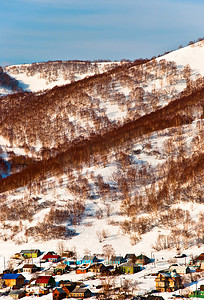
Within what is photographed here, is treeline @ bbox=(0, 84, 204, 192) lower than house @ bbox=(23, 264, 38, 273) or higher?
higher

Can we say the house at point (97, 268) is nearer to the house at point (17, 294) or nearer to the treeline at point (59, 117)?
the house at point (17, 294)

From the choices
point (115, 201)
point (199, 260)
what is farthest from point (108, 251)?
point (115, 201)

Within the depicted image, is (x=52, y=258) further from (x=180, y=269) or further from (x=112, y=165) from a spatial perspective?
(x=112, y=165)

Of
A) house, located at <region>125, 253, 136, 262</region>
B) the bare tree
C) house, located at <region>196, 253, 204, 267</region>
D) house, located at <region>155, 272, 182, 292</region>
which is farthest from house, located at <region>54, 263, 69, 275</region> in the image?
house, located at <region>196, 253, 204, 267</region>

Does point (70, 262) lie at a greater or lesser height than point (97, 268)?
greater

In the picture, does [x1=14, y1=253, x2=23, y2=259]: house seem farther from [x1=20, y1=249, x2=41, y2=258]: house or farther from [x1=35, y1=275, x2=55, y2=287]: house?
[x1=35, y1=275, x2=55, y2=287]: house

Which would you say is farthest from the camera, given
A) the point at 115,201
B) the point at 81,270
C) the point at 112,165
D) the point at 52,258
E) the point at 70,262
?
the point at 112,165

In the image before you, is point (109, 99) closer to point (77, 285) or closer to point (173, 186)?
point (173, 186)
